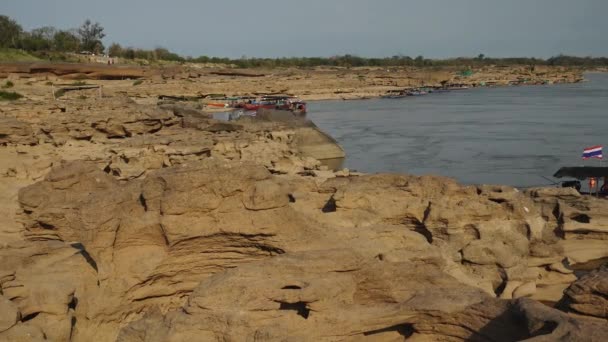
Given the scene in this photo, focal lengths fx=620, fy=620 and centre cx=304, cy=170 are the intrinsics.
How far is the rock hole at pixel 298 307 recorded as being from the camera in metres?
5.88

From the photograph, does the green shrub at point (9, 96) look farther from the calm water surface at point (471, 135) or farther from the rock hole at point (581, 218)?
the rock hole at point (581, 218)

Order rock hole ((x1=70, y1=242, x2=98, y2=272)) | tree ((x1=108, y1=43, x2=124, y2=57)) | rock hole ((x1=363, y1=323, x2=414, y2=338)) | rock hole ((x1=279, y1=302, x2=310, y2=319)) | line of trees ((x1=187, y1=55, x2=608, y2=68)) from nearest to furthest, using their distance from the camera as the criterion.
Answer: rock hole ((x1=279, y1=302, x2=310, y2=319)) < rock hole ((x1=363, y1=323, x2=414, y2=338)) < rock hole ((x1=70, y1=242, x2=98, y2=272)) < tree ((x1=108, y1=43, x2=124, y2=57)) < line of trees ((x1=187, y1=55, x2=608, y2=68))

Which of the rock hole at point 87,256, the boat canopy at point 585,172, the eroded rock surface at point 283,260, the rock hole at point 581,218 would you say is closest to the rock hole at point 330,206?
the eroded rock surface at point 283,260

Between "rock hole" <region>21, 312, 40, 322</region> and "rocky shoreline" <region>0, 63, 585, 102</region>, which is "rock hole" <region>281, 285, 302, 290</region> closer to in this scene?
"rock hole" <region>21, 312, 40, 322</region>

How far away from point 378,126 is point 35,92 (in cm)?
2163

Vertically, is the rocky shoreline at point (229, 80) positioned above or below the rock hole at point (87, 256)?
above

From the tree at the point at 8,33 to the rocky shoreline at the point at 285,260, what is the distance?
50494mm

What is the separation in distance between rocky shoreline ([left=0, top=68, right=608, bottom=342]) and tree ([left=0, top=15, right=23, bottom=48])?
5049 cm

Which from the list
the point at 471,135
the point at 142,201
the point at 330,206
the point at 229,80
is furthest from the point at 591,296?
the point at 229,80

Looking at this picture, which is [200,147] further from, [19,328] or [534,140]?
[534,140]

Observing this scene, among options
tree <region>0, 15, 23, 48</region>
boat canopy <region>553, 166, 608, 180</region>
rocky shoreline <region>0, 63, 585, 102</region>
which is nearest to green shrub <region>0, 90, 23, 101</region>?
rocky shoreline <region>0, 63, 585, 102</region>

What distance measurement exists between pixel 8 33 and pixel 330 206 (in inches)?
2228

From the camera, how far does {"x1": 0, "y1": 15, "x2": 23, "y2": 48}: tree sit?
55562 mm

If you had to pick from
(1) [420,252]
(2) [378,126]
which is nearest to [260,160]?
(1) [420,252]
